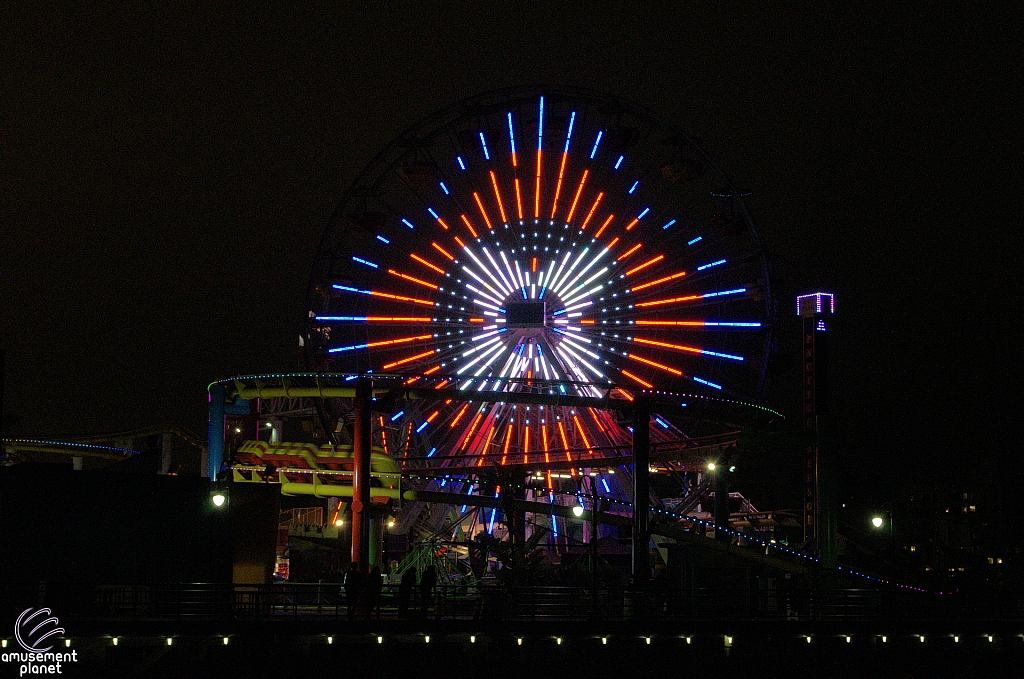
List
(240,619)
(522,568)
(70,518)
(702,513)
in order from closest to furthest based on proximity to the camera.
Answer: (240,619), (70,518), (522,568), (702,513)

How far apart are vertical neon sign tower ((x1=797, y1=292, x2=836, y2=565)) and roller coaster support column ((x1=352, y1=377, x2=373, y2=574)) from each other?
1508cm

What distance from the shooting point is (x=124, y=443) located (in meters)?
72.0

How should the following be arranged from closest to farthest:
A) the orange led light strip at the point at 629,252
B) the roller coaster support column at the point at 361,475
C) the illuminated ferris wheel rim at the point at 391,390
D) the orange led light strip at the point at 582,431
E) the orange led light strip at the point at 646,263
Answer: the roller coaster support column at the point at 361,475 → the illuminated ferris wheel rim at the point at 391,390 → the orange led light strip at the point at 646,263 → the orange led light strip at the point at 629,252 → the orange led light strip at the point at 582,431

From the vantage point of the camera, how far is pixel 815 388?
43.4 m

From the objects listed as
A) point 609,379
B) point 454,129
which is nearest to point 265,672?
point 609,379

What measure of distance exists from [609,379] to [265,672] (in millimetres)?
25090

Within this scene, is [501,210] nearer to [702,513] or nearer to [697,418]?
[697,418]

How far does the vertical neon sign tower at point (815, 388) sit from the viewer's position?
4272 cm

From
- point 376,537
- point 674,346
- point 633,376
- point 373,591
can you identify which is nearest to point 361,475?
point 376,537

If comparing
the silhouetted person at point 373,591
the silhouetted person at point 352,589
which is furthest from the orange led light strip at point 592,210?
the silhouetted person at point 352,589

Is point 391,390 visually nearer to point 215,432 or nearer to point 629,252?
point 215,432

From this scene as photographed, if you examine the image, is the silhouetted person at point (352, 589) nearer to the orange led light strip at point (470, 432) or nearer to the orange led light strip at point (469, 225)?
the orange led light strip at point (470, 432)

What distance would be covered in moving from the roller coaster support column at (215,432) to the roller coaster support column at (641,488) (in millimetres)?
15585

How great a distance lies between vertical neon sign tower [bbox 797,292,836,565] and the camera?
140ft
